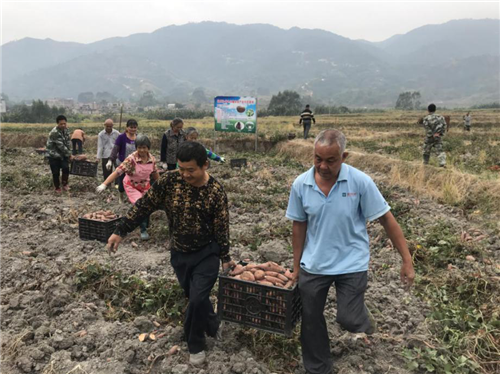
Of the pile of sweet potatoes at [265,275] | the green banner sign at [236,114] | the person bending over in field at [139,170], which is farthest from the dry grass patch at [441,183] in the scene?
the person bending over in field at [139,170]

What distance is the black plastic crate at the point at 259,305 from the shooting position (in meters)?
3.08

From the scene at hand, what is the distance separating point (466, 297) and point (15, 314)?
14.6 ft

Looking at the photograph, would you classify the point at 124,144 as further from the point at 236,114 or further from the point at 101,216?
the point at 236,114

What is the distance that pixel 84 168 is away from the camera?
30.5 ft

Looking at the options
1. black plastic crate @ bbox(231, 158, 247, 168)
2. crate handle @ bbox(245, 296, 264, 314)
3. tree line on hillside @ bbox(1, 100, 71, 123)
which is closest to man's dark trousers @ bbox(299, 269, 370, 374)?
crate handle @ bbox(245, 296, 264, 314)

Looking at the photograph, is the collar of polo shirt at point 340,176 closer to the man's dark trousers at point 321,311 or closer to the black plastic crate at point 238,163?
the man's dark trousers at point 321,311

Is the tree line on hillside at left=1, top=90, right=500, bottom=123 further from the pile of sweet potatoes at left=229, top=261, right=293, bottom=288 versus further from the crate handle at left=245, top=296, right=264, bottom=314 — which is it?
the crate handle at left=245, top=296, right=264, bottom=314

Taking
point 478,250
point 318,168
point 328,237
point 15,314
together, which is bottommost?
point 15,314

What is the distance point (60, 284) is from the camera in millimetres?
4203

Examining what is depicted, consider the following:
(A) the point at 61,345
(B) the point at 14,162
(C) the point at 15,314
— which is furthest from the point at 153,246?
(B) the point at 14,162

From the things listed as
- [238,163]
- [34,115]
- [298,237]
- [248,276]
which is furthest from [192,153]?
[34,115]

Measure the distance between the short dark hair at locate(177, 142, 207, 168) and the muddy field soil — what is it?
62.2 inches

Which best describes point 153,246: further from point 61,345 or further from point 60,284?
point 61,345

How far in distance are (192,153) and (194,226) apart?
57cm
